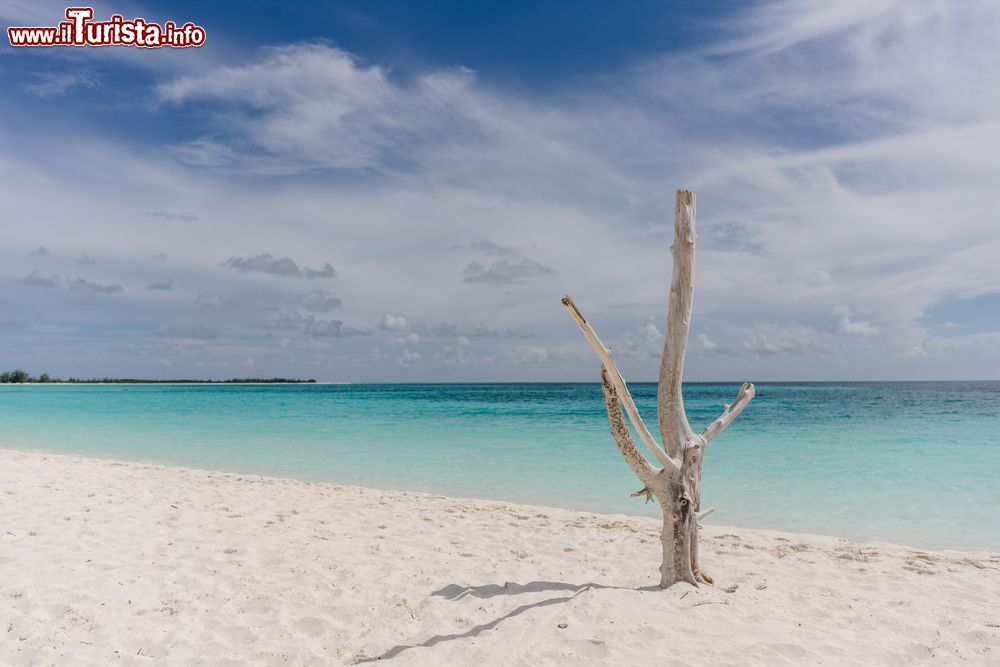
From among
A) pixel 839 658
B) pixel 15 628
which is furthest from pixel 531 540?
pixel 15 628

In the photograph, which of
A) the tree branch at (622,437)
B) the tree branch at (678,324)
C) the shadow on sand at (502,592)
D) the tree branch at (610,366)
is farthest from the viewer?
the tree branch at (678,324)

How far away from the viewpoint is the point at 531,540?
665 cm

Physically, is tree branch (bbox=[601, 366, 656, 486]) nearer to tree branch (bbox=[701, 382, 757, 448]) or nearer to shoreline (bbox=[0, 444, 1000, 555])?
tree branch (bbox=[701, 382, 757, 448])

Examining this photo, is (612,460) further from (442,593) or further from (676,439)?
(442,593)

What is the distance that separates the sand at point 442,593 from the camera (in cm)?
372

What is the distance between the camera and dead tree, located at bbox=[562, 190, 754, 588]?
471cm

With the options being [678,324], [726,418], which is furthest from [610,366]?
[726,418]

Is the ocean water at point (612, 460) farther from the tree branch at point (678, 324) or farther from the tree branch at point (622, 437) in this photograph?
the tree branch at point (622, 437)

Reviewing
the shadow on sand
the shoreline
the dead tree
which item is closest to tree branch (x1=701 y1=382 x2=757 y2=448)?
the dead tree

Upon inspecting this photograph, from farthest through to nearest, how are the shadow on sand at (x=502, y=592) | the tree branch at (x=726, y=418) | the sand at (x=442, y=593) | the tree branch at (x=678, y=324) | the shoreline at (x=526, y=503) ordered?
the shoreline at (x=526, y=503) < the tree branch at (x=726, y=418) < the tree branch at (x=678, y=324) < the shadow on sand at (x=502, y=592) < the sand at (x=442, y=593)

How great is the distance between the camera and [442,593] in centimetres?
482

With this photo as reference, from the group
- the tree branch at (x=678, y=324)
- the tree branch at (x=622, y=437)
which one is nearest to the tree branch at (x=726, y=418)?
the tree branch at (x=678, y=324)

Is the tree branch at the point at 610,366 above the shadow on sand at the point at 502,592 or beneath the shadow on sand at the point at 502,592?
above

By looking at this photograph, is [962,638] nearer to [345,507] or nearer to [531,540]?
[531,540]
